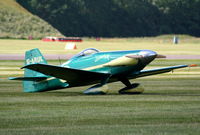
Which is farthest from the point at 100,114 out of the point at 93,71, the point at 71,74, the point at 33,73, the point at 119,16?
the point at 119,16

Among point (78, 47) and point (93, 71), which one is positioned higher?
point (93, 71)

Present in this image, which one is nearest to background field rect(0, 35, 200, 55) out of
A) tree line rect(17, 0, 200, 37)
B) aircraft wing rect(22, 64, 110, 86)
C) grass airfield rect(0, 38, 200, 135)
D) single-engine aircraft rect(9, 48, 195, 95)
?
single-engine aircraft rect(9, 48, 195, 95)

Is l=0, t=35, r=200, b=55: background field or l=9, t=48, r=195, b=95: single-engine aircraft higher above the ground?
l=9, t=48, r=195, b=95: single-engine aircraft

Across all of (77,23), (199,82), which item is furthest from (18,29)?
(199,82)

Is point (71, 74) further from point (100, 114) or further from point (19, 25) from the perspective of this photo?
point (19, 25)

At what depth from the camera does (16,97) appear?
17766 mm

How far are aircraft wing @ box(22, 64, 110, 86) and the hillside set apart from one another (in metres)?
75.7

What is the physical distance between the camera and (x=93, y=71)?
18.9m

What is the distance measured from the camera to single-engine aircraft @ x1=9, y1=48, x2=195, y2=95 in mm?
18422

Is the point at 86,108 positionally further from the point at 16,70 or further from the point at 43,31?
the point at 43,31

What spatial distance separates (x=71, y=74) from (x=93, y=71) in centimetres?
81

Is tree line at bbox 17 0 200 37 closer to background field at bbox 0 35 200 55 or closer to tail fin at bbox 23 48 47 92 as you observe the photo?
background field at bbox 0 35 200 55

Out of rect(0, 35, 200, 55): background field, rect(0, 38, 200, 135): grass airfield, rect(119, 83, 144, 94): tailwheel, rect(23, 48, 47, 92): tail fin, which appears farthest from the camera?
rect(0, 35, 200, 55): background field

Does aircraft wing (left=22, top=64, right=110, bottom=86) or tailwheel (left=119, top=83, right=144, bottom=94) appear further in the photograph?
tailwheel (left=119, top=83, right=144, bottom=94)
